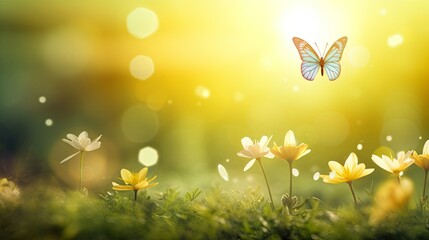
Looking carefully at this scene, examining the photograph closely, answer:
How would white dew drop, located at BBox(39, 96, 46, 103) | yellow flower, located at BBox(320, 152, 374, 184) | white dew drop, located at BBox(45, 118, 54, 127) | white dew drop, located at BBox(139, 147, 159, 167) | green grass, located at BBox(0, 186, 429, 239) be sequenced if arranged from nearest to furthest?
green grass, located at BBox(0, 186, 429, 239), yellow flower, located at BBox(320, 152, 374, 184), white dew drop, located at BBox(139, 147, 159, 167), white dew drop, located at BBox(45, 118, 54, 127), white dew drop, located at BBox(39, 96, 46, 103)

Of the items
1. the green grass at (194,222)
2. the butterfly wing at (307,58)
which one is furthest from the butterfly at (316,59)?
the green grass at (194,222)

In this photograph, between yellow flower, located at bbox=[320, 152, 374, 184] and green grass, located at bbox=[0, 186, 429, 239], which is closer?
green grass, located at bbox=[0, 186, 429, 239]

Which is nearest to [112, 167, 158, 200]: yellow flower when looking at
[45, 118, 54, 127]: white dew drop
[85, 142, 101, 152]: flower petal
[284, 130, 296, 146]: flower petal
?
[85, 142, 101, 152]: flower petal

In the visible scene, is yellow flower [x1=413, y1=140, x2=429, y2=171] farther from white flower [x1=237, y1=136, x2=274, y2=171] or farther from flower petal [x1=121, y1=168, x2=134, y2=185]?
flower petal [x1=121, y1=168, x2=134, y2=185]

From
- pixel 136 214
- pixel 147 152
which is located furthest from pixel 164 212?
pixel 147 152

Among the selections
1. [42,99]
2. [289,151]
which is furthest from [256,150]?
[42,99]

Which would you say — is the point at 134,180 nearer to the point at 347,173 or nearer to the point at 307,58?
the point at 347,173

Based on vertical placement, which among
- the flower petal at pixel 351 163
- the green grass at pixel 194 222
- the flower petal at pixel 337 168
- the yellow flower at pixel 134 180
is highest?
the flower petal at pixel 351 163

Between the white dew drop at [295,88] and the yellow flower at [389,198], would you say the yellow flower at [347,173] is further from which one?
the white dew drop at [295,88]
